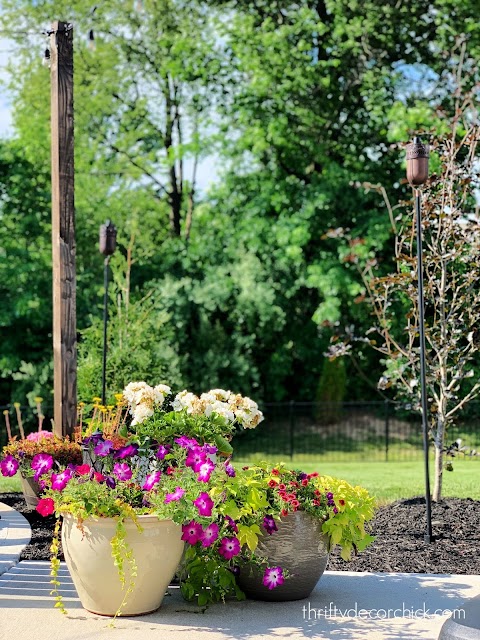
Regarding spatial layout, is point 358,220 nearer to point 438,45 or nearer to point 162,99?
point 438,45

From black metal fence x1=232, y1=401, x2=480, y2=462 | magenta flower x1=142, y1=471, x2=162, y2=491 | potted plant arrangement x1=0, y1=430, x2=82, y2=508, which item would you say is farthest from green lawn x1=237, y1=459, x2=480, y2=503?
magenta flower x1=142, y1=471, x2=162, y2=491

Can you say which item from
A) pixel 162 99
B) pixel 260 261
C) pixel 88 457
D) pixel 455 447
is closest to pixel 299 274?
pixel 260 261

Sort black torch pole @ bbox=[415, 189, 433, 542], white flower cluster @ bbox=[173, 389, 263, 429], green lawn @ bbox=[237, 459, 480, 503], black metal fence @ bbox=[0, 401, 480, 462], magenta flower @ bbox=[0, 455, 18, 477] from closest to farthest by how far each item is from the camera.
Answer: magenta flower @ bbox=[0, 455, 18, 477], white flower cluster @ bbox=[173, 389, 263, 429], black torch pole @ bbox=[415, 189, 433, 542], green lawn @ bbox=[237, 459, 480, 503], black metal fence @ bbox=[0, 401, 480, 462]

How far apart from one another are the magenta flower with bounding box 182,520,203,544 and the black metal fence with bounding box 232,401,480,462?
11663 millimetres

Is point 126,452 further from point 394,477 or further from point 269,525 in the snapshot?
point 394,477

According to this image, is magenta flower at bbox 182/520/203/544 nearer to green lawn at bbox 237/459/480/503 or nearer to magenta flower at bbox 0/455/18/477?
magenta flower at bbox 0/455/18/477

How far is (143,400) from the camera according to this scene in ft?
21.4

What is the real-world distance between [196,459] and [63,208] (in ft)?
13.1

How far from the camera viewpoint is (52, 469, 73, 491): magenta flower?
16.7 ft

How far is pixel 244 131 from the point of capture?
70.3 feet

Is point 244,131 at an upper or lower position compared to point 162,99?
lower

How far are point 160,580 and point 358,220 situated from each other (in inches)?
585

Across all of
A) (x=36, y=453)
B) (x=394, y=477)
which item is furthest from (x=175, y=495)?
(x=394, y=477)

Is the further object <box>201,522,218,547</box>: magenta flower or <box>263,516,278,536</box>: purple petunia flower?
<box>263,516,278,536</box>: purple petunia flower
